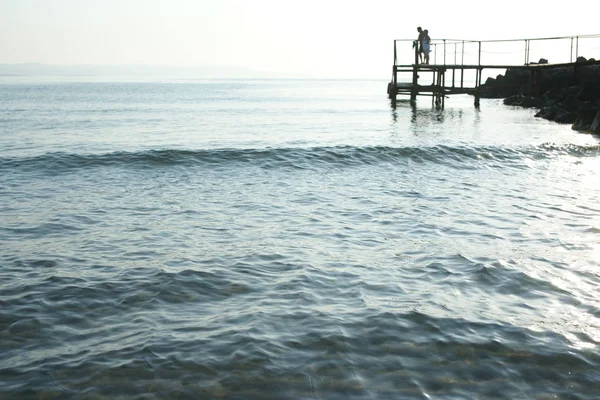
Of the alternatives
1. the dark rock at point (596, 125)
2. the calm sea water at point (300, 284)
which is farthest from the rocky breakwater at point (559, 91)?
the calm sea water at point (300, 284)

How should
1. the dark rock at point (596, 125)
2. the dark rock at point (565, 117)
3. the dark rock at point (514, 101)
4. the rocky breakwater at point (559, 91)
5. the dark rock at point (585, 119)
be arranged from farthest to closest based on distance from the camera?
1. the dark rock at point (514, 101)
2. the dark rock at point (565, 117)
3. the rocky breakwater at point (559, 91)
4. the dark rock at point (585, 119)
5. the dark rock at point (596, 125)

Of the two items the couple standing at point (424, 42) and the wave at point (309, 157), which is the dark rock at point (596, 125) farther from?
the couple standing at point (424, 42)

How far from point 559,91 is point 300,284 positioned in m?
39.4

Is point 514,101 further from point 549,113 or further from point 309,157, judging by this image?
point 309,157

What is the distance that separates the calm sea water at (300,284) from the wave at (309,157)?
3.86ft

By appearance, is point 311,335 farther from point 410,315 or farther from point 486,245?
point 486,245

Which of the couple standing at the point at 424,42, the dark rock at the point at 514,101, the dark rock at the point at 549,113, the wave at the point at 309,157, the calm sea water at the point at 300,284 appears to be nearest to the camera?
the calm sea water at the point at 300,284

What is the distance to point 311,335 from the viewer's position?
577 cm

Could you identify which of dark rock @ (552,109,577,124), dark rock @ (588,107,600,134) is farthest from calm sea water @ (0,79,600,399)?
A: dark rock @ (552,109,577,124)

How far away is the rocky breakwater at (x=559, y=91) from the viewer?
2716 cm

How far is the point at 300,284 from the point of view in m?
7.27

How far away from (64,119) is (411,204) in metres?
29.1

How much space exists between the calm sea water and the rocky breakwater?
11.7 m

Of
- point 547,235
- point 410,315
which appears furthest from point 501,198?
point 410,315
